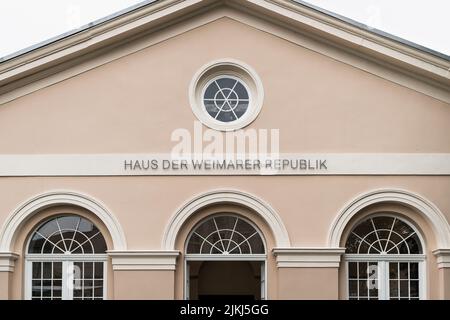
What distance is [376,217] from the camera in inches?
612

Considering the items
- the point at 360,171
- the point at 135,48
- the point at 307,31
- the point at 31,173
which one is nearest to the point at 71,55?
the point at 135,48

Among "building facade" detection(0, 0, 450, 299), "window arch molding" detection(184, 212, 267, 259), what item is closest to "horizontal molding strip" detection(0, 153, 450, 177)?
"building facade" detection(0, 0, 450, 299)

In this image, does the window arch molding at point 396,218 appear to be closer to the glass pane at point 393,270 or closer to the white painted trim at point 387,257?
the white painted trim at point 387,257

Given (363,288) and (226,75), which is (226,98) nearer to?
(226,75)

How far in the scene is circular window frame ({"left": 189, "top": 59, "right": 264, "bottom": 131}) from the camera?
50.8 feet

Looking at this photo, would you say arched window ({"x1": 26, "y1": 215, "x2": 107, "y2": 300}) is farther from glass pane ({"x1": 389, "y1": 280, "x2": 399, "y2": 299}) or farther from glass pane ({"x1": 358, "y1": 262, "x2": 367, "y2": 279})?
glass pane ({"x1": 389, "y1": 280, "x2": 399, "y2": 299})

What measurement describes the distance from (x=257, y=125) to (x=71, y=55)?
3.60 m

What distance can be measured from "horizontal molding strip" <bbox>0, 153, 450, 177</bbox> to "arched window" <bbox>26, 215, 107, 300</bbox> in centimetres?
101

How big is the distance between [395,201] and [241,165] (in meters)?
2.82

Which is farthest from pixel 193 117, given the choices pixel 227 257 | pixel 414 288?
pixel 414 288

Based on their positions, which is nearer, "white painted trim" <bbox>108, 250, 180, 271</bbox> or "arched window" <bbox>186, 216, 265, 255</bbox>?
"white painted trim" <bbox>108, 250, 180, 271</bbox>

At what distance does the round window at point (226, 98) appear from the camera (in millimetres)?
15719

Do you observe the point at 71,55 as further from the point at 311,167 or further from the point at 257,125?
the point at 311,167
